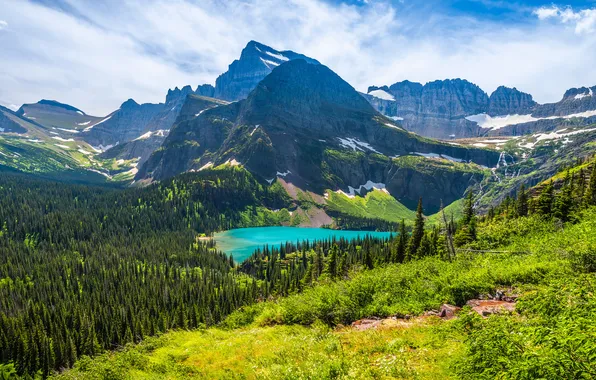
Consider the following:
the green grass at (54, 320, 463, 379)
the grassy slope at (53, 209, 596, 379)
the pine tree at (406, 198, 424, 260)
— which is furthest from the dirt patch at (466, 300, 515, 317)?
the pine tree at (406, 198, 424, 260)

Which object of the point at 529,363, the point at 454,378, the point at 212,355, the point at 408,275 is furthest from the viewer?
the point at 408,275

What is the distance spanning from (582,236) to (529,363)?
37.0 m

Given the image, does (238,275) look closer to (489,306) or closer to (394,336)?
(394,336)

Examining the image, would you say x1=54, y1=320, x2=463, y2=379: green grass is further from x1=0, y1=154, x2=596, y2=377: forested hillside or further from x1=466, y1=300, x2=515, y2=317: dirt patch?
x1=0, y1=154, x2=596, y2=377: forested hillside

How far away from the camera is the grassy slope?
47.4ft

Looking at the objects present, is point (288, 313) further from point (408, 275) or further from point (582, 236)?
point (582, 236)

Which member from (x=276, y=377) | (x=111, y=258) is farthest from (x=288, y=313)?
(x=111, y=258)

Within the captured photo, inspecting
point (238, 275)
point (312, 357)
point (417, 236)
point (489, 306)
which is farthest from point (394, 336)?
point (238, 275)

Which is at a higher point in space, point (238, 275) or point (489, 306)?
point (489, 306)

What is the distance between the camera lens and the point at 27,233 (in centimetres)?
18462

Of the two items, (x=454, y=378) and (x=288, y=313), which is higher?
(x=454, y=378)

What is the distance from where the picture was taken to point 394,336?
22.0 metres

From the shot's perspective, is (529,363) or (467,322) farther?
(467,322)

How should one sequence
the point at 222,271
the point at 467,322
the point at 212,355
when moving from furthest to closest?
the point at 222,271 → the point at 212,355 → the point at 467,322
